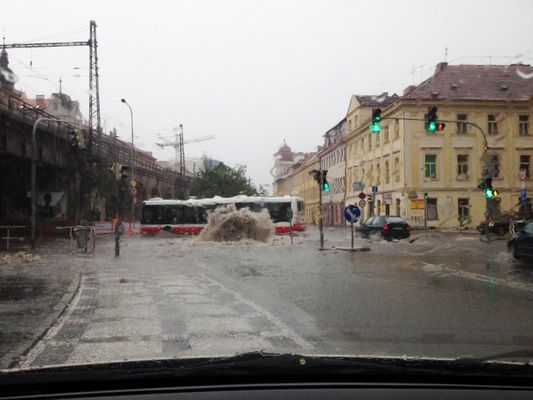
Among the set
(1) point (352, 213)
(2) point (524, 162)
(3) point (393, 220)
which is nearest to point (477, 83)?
(2) point (524, 162)

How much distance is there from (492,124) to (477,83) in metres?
4.10

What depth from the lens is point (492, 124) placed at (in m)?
Answer: 50.7

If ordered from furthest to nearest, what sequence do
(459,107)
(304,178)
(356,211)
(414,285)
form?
1. (304,178)
2. (459,107)
3. (356,211)
4. (414,285)

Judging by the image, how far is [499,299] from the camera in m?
10.4

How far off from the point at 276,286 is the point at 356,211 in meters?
11.5

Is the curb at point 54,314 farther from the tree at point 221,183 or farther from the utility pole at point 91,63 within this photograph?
the tree at point 221,183

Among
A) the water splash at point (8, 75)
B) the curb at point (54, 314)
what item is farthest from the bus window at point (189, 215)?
the curb at point (54, 314)

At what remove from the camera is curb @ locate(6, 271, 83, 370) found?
6.01 meters

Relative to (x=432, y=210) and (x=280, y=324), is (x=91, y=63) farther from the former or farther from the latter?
(x=280, y=324)

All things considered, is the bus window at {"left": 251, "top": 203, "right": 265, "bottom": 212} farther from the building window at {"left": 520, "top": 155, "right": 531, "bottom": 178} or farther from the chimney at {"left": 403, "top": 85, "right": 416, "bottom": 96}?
the building window at {"left": 520, "top": 155, "right": 531, "bottom": 178}

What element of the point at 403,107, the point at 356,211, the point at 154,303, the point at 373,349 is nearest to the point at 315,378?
the point at 373,349

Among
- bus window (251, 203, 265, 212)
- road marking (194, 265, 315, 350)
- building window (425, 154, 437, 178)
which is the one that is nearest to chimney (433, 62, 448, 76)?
building window (425, 154, 437, 178)

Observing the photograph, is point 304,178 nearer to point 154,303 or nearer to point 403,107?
point 403,107

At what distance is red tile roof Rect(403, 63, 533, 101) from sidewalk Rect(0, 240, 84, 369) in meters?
38.9
